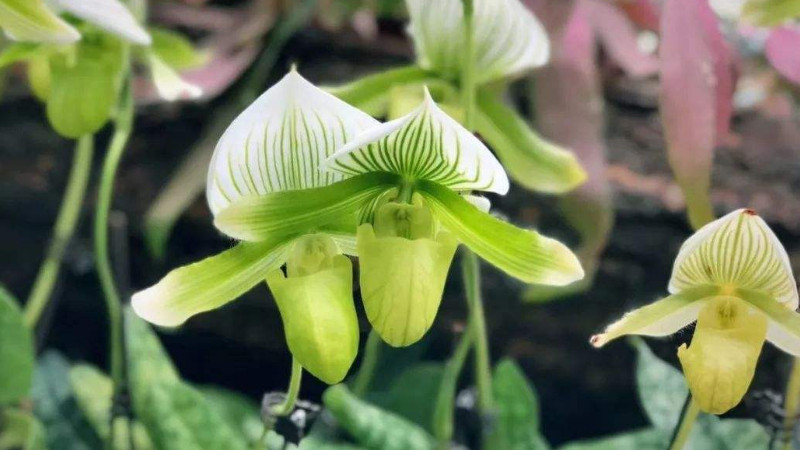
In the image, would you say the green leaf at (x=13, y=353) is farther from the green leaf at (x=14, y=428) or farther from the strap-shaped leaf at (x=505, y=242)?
the strap-shaped leaf at (x=505, y=242)

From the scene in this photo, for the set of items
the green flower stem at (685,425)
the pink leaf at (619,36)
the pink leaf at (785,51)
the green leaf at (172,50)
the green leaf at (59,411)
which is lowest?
the green leaf at (59,411)

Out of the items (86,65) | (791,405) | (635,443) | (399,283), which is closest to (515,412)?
(635,443)

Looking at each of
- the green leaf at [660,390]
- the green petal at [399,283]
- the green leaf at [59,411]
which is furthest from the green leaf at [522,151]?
the green leaf at [59,411]

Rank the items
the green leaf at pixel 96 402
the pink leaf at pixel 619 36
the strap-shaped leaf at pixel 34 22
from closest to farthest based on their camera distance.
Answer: the strap-shaped leaf at pixel 34 22, the green leaf at pixel 96 402, the pink leaf at pixel 619 36

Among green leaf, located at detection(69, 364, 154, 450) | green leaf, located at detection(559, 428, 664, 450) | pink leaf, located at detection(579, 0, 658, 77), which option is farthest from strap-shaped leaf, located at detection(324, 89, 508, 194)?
pink leaf, located at detection(579, 0, 658, 77)

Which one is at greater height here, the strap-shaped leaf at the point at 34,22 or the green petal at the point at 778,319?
the strap-shaped leaf at the point at 34,22

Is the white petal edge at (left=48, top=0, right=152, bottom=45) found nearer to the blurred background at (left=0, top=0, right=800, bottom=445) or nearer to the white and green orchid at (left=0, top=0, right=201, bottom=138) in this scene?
the white and green orchid at (left=0, top=0, right=201, bottom=138)

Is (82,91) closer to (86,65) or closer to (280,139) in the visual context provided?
(86,65)
